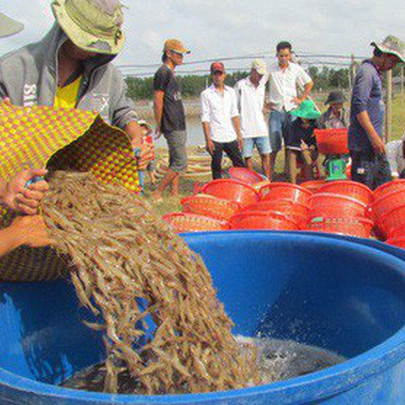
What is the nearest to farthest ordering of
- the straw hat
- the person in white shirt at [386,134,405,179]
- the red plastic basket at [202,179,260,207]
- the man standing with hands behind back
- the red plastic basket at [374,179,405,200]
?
the red plastic basket at [374,179,405,200], the red plastic basket at [202,179,260,207], the person in white shirt at [386,134,405,179], the man standing with hands behind back, the straw hat

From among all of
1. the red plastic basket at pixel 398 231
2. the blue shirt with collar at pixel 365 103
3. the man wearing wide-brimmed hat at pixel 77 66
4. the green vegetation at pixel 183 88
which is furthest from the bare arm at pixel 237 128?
the green vegetation at pixel 183 88

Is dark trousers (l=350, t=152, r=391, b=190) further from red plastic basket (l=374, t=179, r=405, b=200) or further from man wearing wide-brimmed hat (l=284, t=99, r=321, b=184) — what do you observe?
man wearing wide-brimmed hat (l=284, t=99, r=321, b=184)

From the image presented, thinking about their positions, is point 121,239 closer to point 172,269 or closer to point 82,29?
point 172,269

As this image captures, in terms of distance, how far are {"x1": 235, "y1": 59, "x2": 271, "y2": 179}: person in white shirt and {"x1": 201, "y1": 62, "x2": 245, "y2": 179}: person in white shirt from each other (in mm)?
340

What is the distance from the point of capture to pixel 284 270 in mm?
2604

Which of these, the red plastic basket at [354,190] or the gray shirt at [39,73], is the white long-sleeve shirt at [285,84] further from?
the gray shirt at [39,73]

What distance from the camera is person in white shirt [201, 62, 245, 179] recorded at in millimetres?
7188

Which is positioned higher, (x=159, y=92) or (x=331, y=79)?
(x=159, y=92)

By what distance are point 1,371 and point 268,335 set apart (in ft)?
5.20

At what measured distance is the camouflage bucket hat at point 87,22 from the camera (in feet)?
7.27

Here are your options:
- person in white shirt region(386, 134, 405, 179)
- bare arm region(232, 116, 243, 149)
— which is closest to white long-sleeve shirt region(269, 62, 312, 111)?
bare arm region(232, 116, 243, 149)

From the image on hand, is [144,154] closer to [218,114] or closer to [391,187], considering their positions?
[391,187]

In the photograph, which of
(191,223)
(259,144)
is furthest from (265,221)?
(259,144)

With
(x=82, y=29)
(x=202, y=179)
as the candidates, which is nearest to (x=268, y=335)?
(x=82, y=29)
